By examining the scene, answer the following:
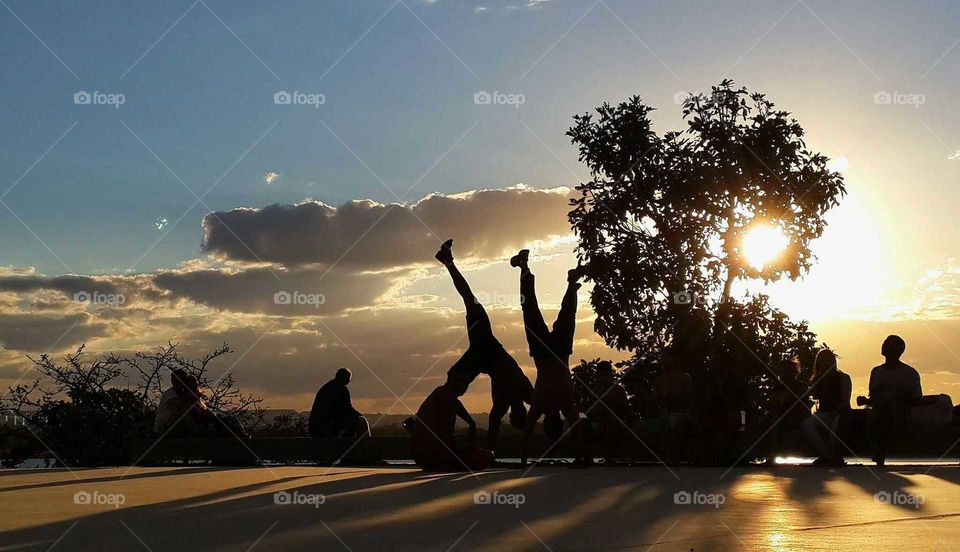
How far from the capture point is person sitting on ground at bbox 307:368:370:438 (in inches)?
681

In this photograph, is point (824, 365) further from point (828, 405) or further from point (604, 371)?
point (604, 371)

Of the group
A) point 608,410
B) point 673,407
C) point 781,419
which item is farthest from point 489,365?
point 781,419

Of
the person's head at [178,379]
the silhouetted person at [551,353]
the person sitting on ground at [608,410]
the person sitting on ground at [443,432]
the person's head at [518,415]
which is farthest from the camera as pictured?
the person's head at [178,379]

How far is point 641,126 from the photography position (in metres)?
28.1

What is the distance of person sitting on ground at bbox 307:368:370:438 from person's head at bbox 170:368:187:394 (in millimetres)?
2133

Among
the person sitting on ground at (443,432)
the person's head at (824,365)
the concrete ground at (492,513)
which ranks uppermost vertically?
the person's head at (824,365)

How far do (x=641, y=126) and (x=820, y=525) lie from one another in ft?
71.9

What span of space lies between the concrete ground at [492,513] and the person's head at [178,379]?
4.34 m

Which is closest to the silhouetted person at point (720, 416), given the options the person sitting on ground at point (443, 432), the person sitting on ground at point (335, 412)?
the person sitting on ground at point (443, 432)

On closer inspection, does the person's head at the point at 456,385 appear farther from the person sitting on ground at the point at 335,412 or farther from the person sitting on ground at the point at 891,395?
the person sitting on ground at the point at 891,395

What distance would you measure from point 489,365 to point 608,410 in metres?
2.51

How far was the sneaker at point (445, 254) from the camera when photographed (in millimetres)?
14094

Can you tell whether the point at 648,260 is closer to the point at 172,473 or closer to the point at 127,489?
the point at 172,473

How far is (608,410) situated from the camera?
15.0 metres
